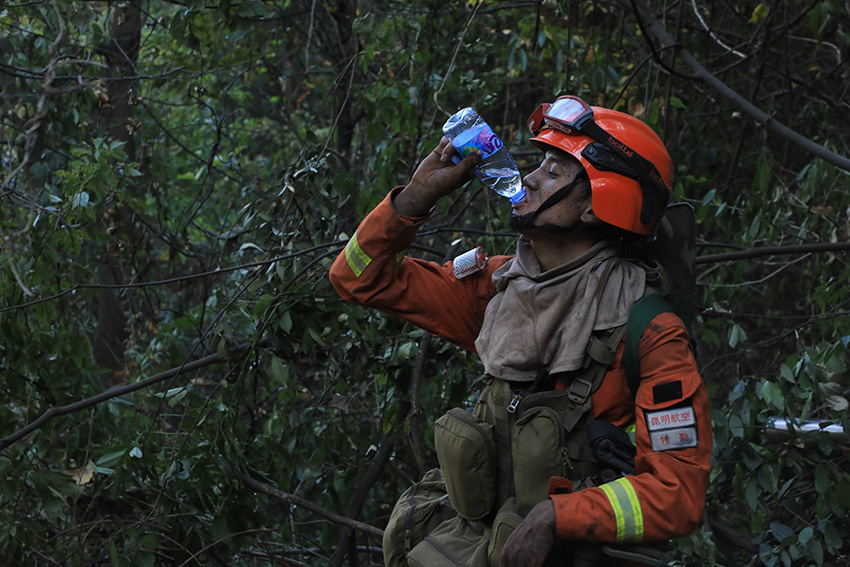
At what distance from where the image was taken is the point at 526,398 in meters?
2.18

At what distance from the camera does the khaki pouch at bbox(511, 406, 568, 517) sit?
2.07m

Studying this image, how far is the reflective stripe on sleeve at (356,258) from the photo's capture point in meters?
2.53

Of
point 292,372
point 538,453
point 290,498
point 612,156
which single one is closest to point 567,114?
point 612,156

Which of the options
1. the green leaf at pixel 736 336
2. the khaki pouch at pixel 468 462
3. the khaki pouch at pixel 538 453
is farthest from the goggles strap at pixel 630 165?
the green leaf at pixel 736 336

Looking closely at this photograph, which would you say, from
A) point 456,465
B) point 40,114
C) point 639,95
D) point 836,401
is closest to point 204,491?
point 456,465

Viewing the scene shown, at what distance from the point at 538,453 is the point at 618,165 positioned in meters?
0.85

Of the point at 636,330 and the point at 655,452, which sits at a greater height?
the point at 636,330

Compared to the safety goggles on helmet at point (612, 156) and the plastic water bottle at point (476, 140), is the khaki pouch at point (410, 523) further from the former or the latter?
the safety goggles on helmet at point (612, 156)

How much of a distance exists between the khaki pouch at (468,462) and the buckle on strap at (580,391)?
0.81 ft

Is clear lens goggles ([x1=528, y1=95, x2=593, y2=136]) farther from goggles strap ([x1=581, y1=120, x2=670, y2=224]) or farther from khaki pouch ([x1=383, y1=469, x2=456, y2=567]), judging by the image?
khaki pouch ([x1=383, y1=469, x2=456, y2=567])

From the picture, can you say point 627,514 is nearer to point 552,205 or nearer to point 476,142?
point 552,205

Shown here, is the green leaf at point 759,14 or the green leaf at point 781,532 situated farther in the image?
the green leaf at point 759,14

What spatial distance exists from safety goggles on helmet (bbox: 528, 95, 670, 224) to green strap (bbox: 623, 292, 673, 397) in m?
0.30

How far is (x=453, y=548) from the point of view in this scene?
2256 mm
